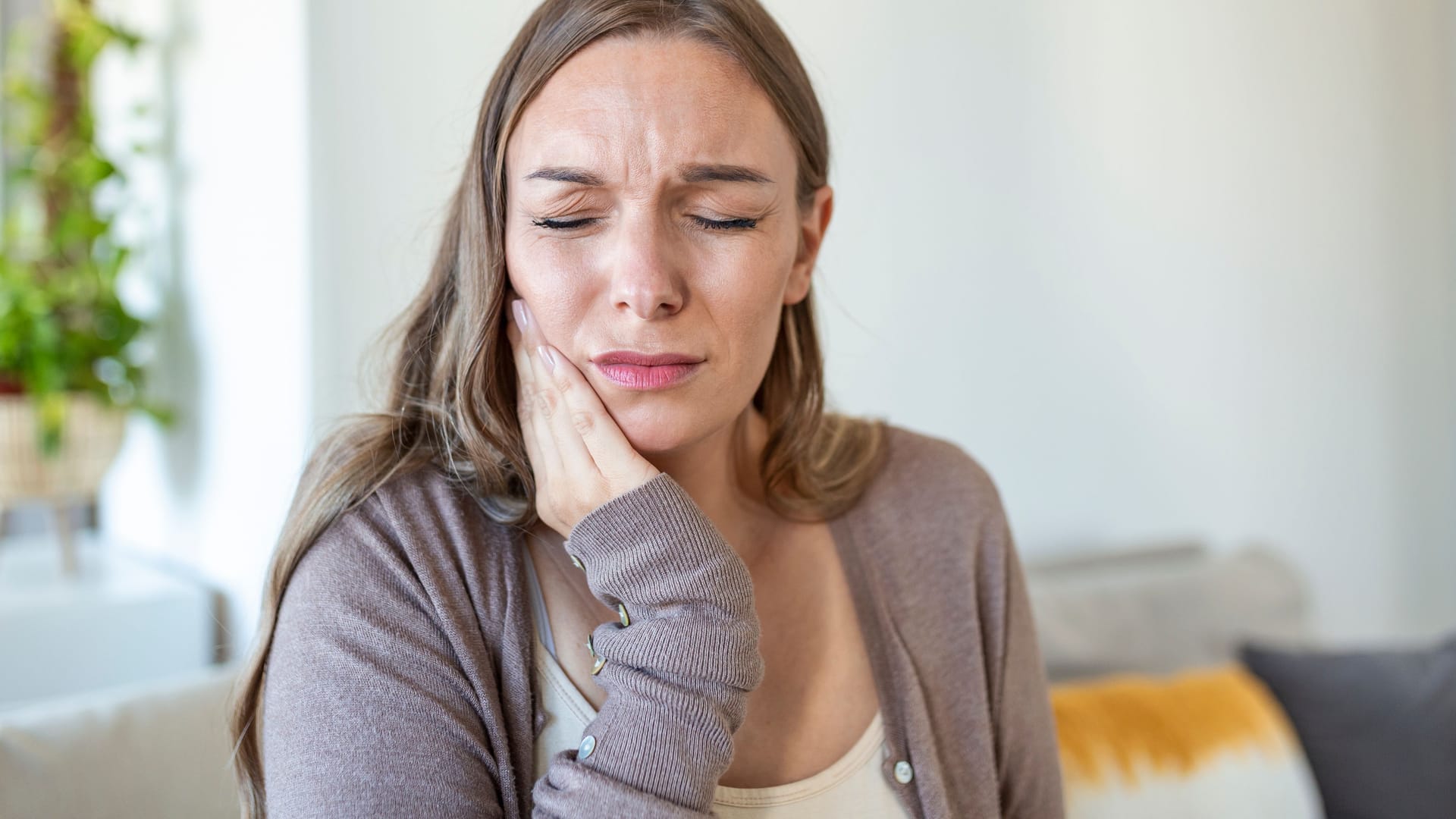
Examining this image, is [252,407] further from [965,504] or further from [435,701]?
[965,504]

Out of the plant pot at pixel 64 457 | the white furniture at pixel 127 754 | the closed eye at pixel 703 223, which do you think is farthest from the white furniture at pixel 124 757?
the plant pot at pixel 64 457

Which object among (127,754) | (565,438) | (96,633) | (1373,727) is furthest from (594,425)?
(1373,727)

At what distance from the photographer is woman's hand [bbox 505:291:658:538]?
38.3 inches

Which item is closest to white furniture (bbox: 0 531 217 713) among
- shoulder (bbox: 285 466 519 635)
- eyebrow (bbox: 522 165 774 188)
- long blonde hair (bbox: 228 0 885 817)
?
long blonde hair (bbox: 228 0 885 817)

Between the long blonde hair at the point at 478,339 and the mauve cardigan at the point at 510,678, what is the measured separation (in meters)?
0.02

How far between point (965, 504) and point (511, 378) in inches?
19.5

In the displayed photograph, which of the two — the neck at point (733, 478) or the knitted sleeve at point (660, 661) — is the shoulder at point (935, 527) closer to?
the neck at point (733, 478)

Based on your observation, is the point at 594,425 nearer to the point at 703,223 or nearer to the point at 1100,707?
the point at 703,223

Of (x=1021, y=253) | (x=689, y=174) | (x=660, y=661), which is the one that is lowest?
(x=660, y=661)

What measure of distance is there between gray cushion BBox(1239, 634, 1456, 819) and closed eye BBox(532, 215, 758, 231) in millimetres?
1418

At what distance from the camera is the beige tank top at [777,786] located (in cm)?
99

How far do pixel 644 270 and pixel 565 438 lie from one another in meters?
0.17

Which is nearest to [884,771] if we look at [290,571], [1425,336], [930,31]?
[290,571]

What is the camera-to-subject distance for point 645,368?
0.96 meters
